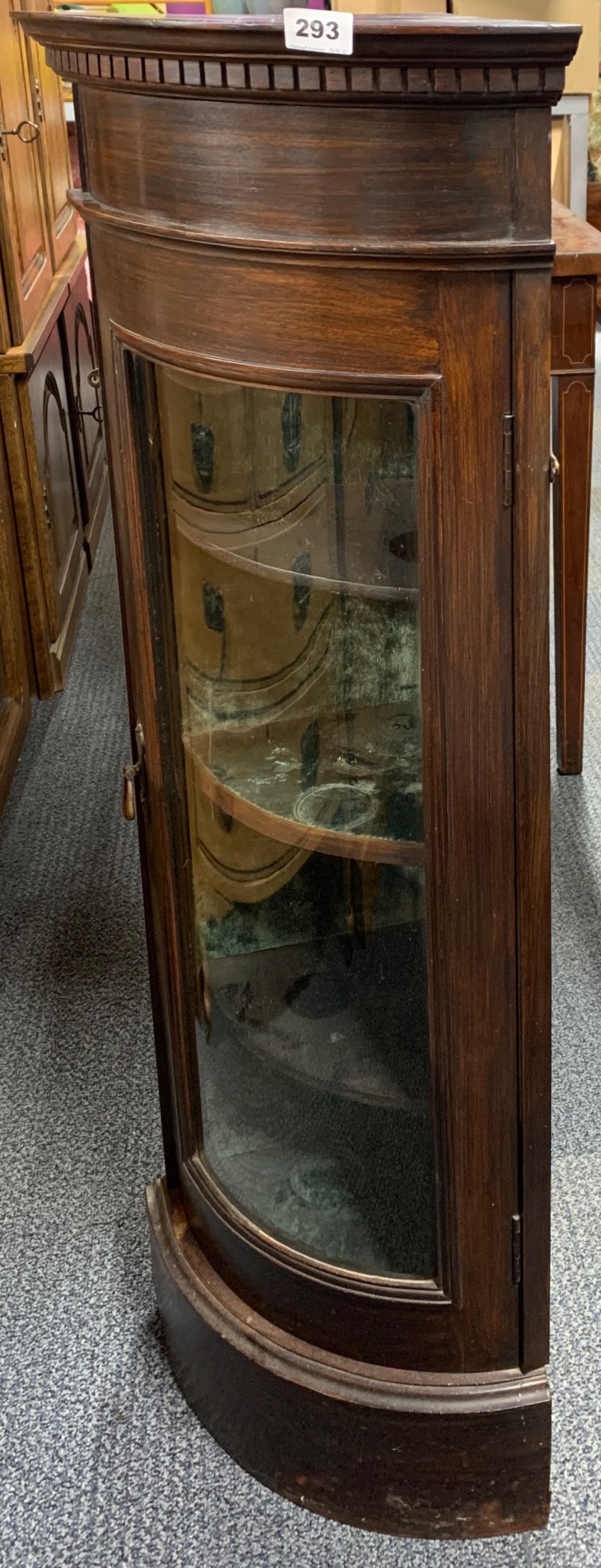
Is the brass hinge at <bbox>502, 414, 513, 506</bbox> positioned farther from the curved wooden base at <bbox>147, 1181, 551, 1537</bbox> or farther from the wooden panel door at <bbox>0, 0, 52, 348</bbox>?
the wooden panel door at <bbox>0, 0, 52, 348</bbox>

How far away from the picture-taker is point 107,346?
106 cm

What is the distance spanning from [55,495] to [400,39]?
209cm

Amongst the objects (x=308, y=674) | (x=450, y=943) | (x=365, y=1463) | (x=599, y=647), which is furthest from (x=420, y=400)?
(x=599, y=647)

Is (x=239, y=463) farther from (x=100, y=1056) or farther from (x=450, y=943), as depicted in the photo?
(x=100, y=1056)

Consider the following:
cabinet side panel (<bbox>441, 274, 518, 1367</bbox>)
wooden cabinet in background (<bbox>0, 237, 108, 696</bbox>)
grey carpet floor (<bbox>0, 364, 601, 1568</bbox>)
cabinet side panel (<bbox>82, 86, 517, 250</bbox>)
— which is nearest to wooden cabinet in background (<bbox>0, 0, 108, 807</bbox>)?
wooden cabinet in background (<bbox>0, 237, 108, 696</bbox>)

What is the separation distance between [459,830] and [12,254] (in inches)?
70.2

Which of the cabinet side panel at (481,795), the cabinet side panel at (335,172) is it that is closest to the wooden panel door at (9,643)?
the cabinet side panel at (481,795)

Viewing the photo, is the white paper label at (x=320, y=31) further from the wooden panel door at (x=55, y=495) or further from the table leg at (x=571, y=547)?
the wooden panel door at (x=55, y=495)

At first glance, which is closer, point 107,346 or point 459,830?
Result: point 459,830

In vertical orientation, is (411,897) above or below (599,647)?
above

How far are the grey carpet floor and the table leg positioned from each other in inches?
3.9

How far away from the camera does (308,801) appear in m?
1.07

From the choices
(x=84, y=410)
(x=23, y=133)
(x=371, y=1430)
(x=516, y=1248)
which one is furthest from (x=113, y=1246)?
(x=84, y=410)

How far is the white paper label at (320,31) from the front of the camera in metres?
0.74
